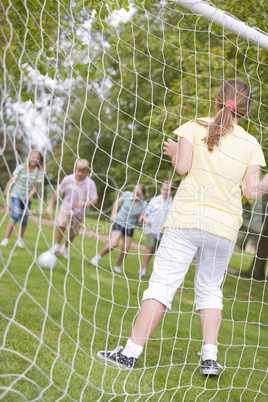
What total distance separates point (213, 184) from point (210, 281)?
59 centimetres

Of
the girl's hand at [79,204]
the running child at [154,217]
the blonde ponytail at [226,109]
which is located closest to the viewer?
the blonde ponytail at [226,109]

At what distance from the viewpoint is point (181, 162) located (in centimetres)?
267

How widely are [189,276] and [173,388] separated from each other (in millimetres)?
5902

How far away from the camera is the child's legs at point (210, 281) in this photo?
2727mm

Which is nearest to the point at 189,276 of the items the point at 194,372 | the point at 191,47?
the point at 191,47

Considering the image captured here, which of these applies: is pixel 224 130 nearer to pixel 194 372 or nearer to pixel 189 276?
pixel 194 372

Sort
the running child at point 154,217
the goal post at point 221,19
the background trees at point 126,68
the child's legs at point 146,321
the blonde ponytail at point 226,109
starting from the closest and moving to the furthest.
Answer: the child's legs at point 146,321 → the blonde ponytail at point 226,109 → the background trees at point 126,68 → the goal post at point 221,19 → the running child at point 154,217

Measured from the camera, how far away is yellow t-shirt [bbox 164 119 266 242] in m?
2.66

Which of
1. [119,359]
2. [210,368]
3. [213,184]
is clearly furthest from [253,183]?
[119,359]

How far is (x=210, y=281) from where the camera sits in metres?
2.81

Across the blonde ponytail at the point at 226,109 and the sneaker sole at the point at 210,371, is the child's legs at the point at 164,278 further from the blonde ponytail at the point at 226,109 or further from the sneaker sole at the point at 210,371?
the blonde ponytail at the point at 226,109

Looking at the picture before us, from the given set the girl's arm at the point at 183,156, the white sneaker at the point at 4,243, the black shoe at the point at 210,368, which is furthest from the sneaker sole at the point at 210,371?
the white sneaker at the point at 4,243

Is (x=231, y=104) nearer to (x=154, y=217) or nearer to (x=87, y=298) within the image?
(x=87, y=298)

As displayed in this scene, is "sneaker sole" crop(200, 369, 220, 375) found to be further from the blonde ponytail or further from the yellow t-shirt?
the blonde ponytail
